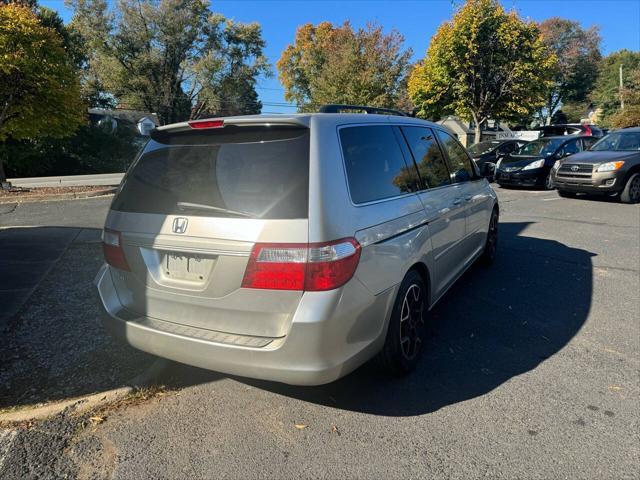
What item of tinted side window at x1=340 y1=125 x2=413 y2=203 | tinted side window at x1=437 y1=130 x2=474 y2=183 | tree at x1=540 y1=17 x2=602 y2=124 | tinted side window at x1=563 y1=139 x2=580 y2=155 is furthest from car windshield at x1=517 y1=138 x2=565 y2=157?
tree at x1=540 y1=17 x2=602 y2=124

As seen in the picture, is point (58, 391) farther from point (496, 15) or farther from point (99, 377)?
point (496, 15)

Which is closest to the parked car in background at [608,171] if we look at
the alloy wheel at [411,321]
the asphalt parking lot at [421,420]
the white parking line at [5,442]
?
the asphalt parking lot at [421,420]

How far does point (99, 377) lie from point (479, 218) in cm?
393

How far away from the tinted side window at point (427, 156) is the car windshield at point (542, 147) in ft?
36.3

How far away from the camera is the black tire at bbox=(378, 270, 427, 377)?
9.51ft

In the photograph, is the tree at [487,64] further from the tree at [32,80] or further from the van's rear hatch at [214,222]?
the van's rear hatch at [214,222]

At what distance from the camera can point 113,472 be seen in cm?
231

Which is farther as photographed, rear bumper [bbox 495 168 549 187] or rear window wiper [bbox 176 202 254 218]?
rear bumper [bbox 495 168 549 187]

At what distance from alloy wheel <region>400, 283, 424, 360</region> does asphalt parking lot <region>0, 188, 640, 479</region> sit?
197mm

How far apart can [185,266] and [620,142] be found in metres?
12.2

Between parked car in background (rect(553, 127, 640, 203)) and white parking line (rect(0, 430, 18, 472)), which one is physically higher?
parked car in background (rect(553, 127, 640, 203))

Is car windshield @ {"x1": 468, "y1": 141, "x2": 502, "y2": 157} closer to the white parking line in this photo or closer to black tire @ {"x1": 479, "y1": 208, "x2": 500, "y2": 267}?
black tire @ {"x1": 479, "y1": 208, "x2": 500, "y2": 267}

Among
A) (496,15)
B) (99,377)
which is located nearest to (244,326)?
(99,377)

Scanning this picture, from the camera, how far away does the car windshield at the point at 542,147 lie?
1357 cm
